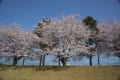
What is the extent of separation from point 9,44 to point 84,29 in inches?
433

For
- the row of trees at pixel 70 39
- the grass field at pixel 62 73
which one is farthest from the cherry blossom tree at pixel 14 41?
the grass field at pixel 62 73

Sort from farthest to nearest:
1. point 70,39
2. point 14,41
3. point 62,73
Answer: point 14,41 < point 70,39 < point 62,73

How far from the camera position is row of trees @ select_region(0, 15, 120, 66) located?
2294 cm

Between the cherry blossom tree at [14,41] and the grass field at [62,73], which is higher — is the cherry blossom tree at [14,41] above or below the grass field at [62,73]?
above

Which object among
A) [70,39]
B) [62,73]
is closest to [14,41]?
[70,39]

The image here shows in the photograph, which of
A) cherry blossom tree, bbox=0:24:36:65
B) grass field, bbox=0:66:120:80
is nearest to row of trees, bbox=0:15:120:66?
cherry blossom tree, bbox=0:24:36:65

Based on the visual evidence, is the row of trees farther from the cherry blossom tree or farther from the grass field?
the grass field

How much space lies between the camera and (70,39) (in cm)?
2338

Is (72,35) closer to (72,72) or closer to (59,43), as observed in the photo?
A: (59,43)

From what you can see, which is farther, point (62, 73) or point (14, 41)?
point (14, 41)

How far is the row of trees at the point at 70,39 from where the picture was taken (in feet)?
75.3

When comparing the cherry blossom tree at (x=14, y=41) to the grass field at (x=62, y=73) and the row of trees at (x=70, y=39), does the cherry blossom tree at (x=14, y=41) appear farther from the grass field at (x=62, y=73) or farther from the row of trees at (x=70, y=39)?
the grass field at (x=62, y=73)

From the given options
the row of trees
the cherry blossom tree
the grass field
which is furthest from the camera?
the cherry blossom tree

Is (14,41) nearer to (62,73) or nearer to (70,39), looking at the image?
(70,39)
